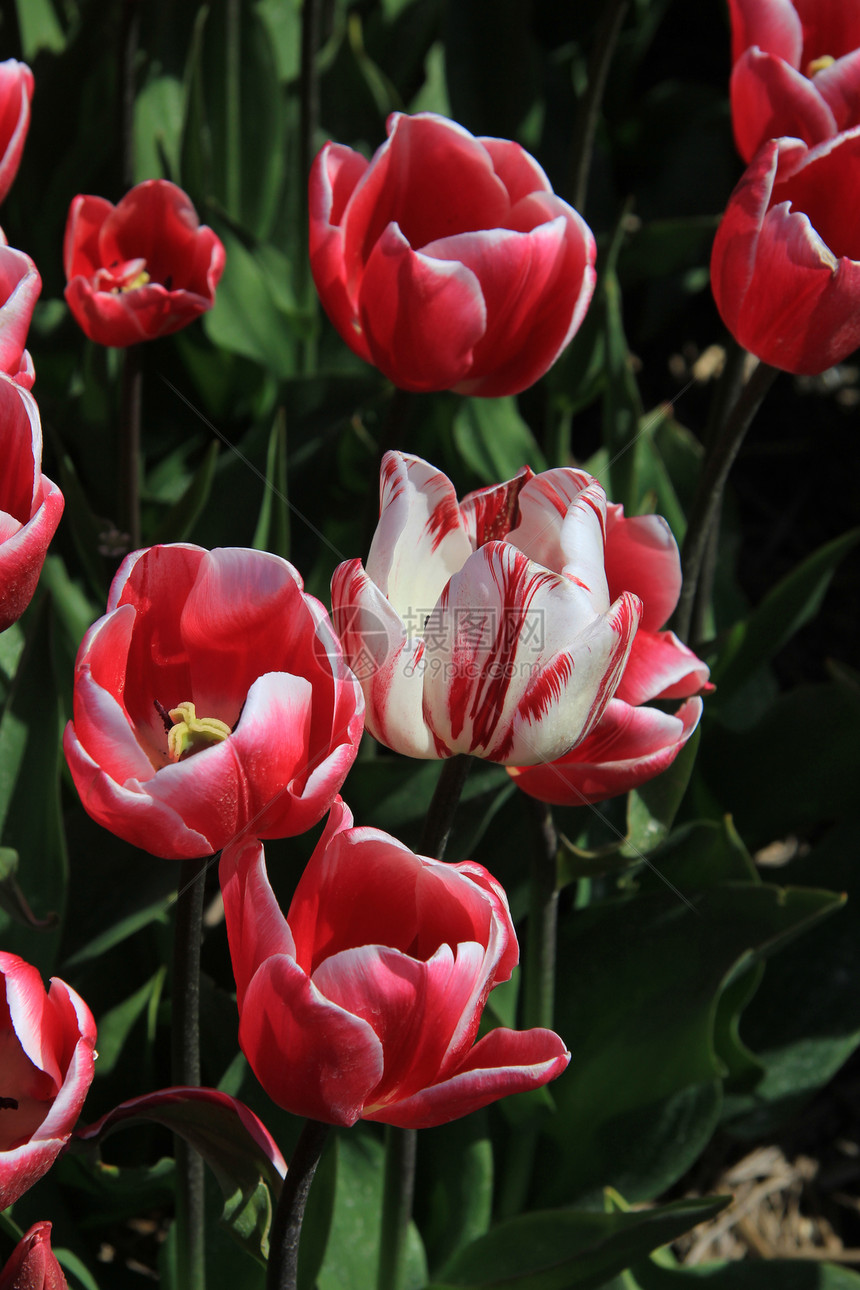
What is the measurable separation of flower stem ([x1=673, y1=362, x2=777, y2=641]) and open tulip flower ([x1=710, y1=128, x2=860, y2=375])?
4 cm

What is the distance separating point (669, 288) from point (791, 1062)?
3.98 feet

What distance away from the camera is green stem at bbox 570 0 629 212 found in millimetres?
1042

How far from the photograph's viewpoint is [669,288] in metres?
1.79

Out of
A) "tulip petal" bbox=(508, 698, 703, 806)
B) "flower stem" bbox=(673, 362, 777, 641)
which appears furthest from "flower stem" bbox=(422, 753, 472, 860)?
"flower stem" bbox=(673, 362, 777, 641)

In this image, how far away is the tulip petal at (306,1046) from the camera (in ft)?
1.35

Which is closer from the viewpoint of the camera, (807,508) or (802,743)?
(802,743)

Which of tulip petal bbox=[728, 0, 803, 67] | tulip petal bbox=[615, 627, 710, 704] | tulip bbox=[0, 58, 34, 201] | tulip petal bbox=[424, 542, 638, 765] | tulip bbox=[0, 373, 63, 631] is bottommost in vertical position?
tulip petal bbox=[615, 627, 710, 704]

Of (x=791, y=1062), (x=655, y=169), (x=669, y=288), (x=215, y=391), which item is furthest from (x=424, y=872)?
(x=655, y=169)

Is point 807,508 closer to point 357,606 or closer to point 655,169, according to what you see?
point 655,169

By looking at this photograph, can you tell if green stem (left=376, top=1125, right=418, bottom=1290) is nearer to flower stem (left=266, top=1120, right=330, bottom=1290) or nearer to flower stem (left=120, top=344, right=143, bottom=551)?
flower stem (left=266, top=1120, right=330, bottom=1290)

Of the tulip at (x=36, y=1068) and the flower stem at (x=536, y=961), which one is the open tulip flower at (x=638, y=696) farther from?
the tulip at (x=36, y=1068)

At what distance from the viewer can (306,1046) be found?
1.38ft

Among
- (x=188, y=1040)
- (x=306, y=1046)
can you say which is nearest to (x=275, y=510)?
(x=188, y=1040)

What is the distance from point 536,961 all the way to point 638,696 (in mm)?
293
